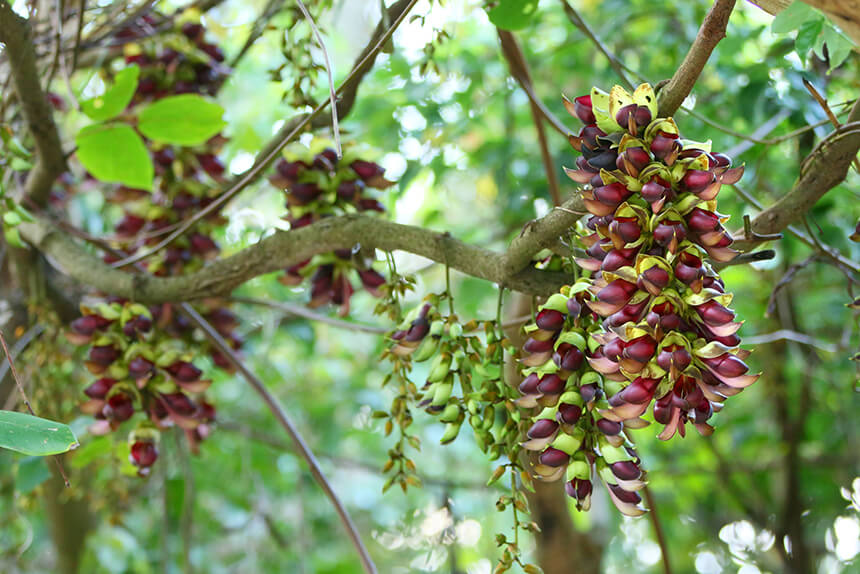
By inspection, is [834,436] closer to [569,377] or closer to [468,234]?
[468,234]

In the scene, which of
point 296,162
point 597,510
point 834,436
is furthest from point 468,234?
point 834,436

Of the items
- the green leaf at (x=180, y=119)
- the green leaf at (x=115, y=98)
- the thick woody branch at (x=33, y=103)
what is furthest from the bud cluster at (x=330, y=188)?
the thick woody branch at (x=33, y=103)

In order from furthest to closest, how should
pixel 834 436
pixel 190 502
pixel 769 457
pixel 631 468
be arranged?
1. pixel 769 457
2. pixel 834 436
3. pixel 190 502
4. pixel 631 468

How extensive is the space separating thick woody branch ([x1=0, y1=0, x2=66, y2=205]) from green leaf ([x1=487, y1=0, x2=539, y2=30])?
0.66 metres

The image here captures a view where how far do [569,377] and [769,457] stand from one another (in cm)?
271

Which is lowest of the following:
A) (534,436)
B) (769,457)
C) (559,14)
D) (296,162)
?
(534,436)

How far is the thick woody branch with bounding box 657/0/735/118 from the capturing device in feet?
1.95

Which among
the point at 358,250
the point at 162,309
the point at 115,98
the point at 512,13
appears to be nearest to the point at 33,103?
the point at 115,98

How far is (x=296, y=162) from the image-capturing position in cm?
104

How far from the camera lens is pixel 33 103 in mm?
1168

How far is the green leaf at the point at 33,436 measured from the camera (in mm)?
657

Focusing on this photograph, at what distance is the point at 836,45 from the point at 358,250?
2.07ft

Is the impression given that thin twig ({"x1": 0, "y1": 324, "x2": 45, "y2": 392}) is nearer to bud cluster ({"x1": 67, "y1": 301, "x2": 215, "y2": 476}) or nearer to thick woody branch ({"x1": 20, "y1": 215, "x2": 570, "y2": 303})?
thick woody branch ({"x1": 20, "y1": 215, "x2": 570, "y2": 303})

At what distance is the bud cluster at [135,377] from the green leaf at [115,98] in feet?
1.02
